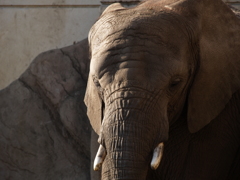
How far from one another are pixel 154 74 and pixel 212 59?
52 centimetres

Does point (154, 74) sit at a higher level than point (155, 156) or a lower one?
higher

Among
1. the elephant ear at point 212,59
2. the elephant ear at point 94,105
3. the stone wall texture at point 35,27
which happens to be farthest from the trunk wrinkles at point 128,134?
the stone wall texture at point 35,27

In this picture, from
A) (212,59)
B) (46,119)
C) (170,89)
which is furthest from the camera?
(46,119)

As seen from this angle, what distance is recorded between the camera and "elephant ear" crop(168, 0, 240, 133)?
13.5 ft

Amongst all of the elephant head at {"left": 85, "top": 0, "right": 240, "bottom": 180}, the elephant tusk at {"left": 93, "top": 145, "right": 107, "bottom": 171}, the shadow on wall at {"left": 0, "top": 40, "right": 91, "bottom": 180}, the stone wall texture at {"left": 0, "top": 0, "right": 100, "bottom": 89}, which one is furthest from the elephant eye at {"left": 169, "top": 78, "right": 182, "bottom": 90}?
the stone wall texture at {"left": 0, "top": 0, "right": 100, "bottom": 89}

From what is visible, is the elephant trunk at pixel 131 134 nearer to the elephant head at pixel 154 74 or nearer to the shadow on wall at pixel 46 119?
the elephant head at pixel 154 74

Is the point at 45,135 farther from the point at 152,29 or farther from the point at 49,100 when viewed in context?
the point at 152,29

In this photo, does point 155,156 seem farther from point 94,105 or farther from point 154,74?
point 94,105

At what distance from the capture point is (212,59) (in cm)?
414

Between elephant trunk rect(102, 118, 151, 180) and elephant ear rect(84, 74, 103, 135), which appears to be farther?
elephant ear rect(84, 74, 103, 135)

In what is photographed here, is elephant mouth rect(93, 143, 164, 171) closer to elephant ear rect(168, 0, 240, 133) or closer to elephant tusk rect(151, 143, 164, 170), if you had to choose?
elephant tusk rect(151, 143, 164, 170)

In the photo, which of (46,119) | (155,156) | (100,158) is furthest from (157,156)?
(46,119)

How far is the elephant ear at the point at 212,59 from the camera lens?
4125mm

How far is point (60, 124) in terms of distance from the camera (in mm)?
5477
